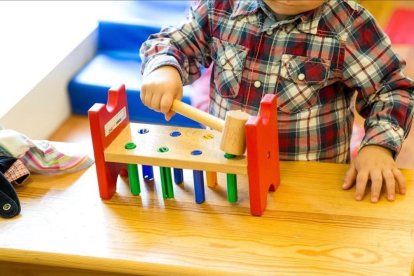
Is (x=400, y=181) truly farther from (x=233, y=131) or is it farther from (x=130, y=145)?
(x=130, y=145)

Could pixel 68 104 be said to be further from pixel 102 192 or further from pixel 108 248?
pixel 108 248

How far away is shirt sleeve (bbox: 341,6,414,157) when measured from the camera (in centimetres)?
87

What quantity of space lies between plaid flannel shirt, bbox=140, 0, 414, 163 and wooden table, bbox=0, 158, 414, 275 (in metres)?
0.10

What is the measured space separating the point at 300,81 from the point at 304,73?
0.01 meters

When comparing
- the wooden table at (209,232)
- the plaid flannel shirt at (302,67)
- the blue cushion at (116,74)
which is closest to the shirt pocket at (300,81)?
the plaid flannel shirt at (302,67)

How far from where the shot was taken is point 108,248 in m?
0.74

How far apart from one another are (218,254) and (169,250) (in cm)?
6

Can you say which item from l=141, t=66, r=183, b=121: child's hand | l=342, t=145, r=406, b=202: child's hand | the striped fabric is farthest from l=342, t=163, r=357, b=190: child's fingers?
the striped fabric

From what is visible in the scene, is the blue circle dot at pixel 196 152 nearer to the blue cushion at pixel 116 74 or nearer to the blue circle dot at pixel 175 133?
the blue circle dot at pixel 175 133

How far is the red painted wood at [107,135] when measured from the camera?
78cm

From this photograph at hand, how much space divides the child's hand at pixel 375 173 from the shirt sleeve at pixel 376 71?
1.4 inches

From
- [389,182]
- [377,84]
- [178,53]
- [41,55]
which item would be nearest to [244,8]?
[178,53]

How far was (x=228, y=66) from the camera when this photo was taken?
96 centimetres

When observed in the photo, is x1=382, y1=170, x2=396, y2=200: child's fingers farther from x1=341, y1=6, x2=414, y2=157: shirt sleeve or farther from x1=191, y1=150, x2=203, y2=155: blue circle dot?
x1=191, y1=150, x2=203, y2=155: blue circle dot
